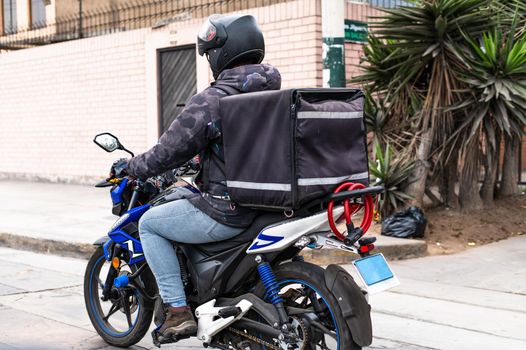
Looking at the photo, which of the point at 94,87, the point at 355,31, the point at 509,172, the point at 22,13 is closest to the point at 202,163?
the point at 355,31

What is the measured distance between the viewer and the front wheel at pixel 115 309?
488 centimetres

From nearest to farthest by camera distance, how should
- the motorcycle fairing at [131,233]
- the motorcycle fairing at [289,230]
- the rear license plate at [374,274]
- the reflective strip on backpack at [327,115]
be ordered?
the rear license plate at [374,274], the reflective strip on backpack at [327,115], the motorcycle fairing at [289,230], the motorcycle fairing at [131,233]

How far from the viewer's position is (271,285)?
3.97 metres

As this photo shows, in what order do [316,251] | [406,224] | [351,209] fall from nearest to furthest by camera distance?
[351,209], [316,251], [406,224]

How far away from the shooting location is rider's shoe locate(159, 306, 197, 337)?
4246mm

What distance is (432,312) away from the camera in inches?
236

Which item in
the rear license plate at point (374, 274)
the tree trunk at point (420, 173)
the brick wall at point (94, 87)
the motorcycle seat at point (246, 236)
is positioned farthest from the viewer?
the brick wall at point (94, 87)

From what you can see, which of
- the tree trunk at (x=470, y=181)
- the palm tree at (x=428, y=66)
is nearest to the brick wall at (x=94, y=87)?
the palm tree at (x=428, y=66)

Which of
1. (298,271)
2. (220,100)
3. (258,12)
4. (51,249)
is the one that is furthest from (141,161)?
(258,12)

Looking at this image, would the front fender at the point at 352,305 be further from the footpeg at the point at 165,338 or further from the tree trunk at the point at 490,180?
the tree trunk at the point at 490,180

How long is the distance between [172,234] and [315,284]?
0.90 m

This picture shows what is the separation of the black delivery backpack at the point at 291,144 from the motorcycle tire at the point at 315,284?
0.33 m

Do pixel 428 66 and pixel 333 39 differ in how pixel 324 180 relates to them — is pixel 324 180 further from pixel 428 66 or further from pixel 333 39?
pixel 428 66

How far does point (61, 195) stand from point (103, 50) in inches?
124
